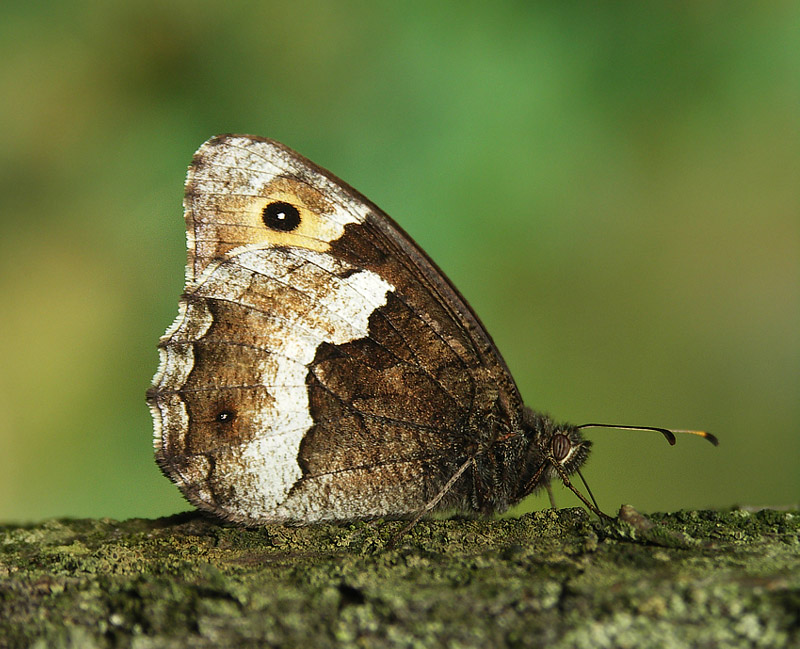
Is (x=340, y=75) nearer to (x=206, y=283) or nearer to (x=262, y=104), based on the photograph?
(x=262, y=104)

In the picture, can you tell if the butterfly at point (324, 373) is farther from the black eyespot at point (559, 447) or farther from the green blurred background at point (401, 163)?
the green blurred background at point (401, 163)

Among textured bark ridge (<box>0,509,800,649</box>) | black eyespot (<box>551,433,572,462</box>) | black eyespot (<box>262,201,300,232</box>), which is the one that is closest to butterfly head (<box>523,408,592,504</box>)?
black eyespot (<box>551,433,572,462</box>)

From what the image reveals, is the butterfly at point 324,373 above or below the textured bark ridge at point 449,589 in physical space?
above

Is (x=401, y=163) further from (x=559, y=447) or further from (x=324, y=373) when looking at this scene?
(x=559, y=447)

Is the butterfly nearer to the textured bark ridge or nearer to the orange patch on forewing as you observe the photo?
the orange patch on forewing

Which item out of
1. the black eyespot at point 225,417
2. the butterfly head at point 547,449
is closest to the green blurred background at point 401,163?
the butterfly head at point 547,449

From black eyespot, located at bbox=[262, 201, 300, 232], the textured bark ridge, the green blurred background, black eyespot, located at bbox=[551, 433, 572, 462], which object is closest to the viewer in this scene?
the textured bark ridge

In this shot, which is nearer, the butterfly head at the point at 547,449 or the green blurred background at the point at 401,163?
the butterfly head at the point at 547,449
